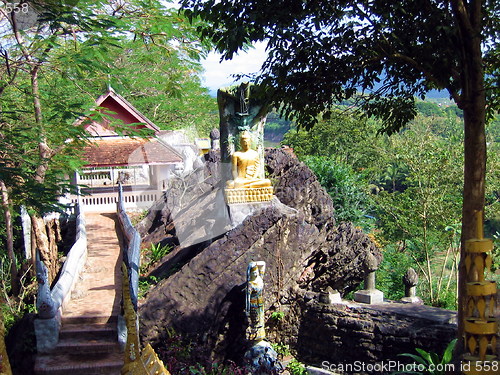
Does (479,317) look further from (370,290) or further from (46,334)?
(370,290)

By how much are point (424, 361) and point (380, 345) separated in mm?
1787

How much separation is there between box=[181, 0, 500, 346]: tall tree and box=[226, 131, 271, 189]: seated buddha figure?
539cm

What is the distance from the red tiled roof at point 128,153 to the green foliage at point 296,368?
10280mm

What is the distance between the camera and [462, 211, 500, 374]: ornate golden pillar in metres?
3.01

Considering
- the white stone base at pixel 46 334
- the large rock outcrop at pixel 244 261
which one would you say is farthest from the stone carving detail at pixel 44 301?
the large rock outcrop at pixel 244 261

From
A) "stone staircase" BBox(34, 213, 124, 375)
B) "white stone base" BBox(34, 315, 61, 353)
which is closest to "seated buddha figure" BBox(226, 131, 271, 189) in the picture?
"stone staircase" BBox(34, 213, 124, 375)

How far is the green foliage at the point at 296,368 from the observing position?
398 inches

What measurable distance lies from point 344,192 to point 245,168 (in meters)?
6.84

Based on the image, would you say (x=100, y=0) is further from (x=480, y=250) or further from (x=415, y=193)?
(x=415, y=193)

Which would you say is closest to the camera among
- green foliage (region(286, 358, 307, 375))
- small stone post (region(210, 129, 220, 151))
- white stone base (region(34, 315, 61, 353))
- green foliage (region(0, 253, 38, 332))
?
white stone base (region(34, 315, 61, 353))

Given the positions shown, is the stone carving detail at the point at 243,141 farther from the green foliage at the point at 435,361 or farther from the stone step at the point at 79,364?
the green foliage at the point at 435,361

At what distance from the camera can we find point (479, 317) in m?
3.09

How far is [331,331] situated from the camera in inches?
414

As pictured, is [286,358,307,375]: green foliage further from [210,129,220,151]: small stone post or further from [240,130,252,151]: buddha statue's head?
[210,129,220,151]: small stone post
